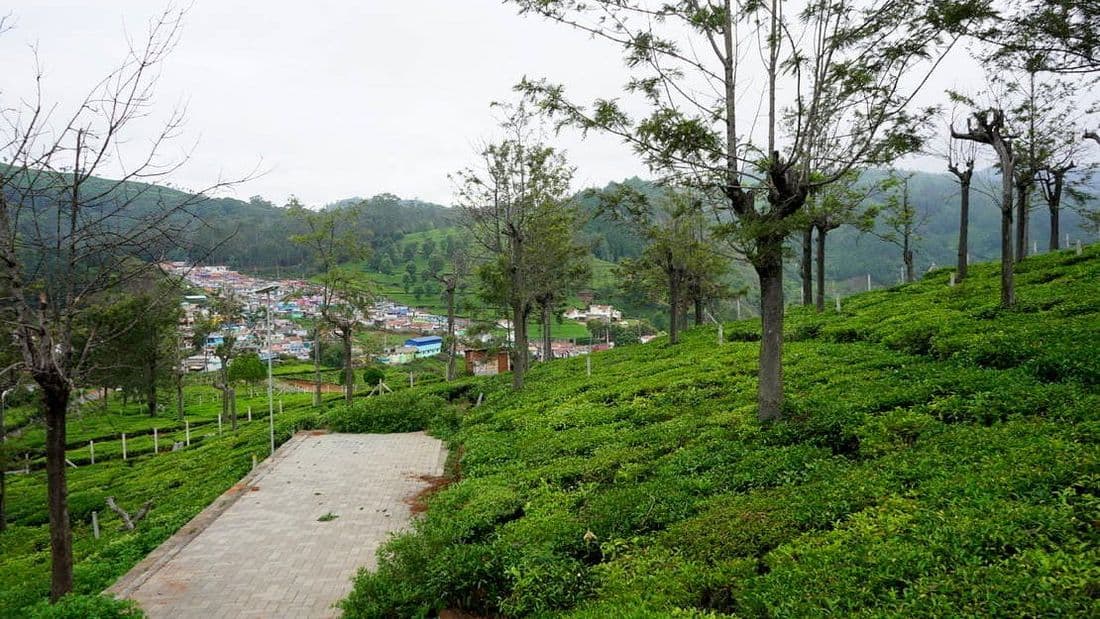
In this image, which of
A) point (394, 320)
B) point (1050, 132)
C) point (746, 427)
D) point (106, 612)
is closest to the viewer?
point (106, 612)

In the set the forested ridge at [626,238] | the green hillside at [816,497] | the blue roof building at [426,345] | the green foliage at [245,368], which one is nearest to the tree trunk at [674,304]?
the green hillside at [816,497]

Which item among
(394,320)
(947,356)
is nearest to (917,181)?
(394,320)

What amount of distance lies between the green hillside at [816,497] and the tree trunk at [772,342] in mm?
303

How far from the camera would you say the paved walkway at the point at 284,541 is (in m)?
7.22

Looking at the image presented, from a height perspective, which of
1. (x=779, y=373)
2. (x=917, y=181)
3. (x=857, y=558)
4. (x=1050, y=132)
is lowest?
(x=857, y=558)

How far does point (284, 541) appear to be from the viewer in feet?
29.7

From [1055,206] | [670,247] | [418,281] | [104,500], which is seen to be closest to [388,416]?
[104,500]

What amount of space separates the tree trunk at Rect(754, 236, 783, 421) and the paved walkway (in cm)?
589

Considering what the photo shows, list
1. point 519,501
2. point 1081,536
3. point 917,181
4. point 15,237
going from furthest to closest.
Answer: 1. point 917,181
2. point 519,501
3. point 15,237
4. point 1081,536

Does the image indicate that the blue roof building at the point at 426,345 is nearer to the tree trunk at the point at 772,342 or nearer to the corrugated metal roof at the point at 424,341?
the corrugated metal roof at the point at 424,341

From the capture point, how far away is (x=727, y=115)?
9.73 m

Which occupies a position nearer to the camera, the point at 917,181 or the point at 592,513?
the point at 592,513

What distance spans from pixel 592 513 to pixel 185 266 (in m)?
5.54

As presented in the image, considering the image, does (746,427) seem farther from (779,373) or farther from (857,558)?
(857,558)
